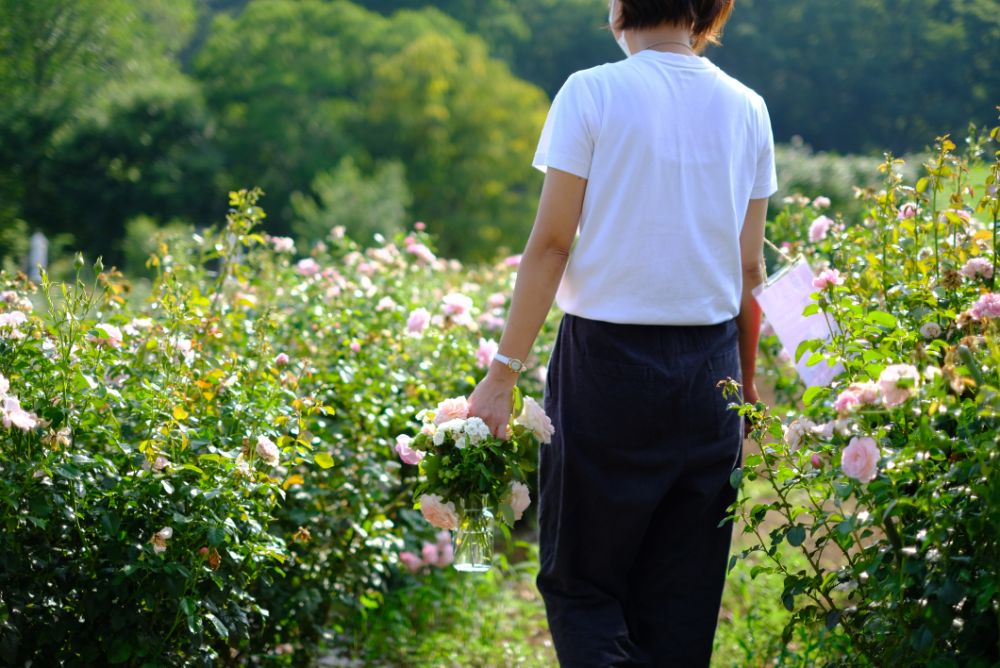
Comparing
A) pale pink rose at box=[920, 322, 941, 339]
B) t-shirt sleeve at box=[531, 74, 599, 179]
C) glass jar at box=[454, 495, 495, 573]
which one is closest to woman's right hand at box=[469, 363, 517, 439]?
glass jar at box=[454, 495, 495, 573]

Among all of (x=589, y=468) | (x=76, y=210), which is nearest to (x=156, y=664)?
(x=589, y=468)

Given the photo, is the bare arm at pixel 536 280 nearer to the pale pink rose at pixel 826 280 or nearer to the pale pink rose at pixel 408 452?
the pale pink rose at pixel 408 452

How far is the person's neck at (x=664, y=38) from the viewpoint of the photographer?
5.87 ft

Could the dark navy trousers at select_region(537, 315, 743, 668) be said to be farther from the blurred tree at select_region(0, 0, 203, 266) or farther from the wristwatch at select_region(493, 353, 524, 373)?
the blurred tree at select_region(0, 0, 203, 266)

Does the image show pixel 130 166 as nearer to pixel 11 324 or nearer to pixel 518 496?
pixel 11 324

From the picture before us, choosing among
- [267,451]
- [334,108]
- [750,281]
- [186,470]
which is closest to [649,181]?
[750,281]

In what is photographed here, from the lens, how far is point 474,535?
181cm

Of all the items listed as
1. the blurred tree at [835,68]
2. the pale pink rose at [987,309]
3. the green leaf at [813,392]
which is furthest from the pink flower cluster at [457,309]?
the blurred tree at [835,68]

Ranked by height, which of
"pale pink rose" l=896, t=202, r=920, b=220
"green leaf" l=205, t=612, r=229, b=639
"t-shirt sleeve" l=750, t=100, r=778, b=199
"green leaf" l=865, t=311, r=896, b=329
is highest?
"t-shirt sleeve" l=750, t=100, r=778, b=199

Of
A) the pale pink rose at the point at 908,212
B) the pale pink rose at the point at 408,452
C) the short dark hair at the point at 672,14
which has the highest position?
the short dark hair at the point at 672,14

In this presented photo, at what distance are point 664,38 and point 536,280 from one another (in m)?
0.45

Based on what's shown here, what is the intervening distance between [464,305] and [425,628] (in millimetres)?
1000

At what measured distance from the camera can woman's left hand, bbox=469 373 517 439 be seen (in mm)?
1762

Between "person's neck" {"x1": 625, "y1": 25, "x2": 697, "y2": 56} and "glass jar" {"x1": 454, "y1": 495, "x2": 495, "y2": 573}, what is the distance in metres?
0.78
